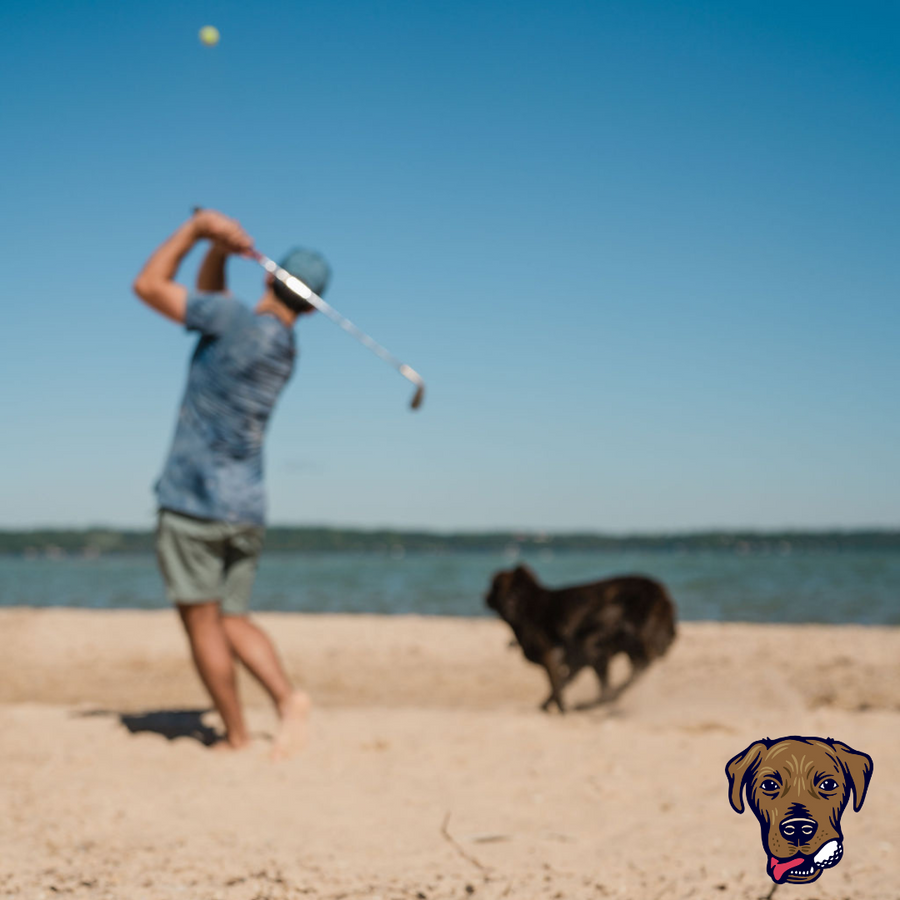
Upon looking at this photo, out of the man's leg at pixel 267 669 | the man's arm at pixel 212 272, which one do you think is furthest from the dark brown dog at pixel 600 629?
Answer: the man's arm at pixel 212 272

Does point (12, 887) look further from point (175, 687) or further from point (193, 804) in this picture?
point (175, 687)

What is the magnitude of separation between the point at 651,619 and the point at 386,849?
3298 mm

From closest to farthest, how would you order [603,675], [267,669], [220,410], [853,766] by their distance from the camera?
[853,766] → [220,410] → [267,669] → [603,675]

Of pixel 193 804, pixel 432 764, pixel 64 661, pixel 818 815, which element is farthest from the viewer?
pixel 64 661

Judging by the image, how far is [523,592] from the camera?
18.4 ft

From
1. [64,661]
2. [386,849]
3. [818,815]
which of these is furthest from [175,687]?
[818,815]

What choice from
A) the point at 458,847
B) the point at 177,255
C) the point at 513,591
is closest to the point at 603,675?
the point at 513,591

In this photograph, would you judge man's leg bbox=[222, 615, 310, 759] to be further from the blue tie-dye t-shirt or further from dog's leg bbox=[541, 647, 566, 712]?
dog's leg bbox=[541, 647, 566, 712]

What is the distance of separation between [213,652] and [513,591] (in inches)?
101

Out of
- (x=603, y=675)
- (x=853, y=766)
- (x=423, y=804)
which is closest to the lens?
(x=853, y=766)

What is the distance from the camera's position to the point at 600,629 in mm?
5391

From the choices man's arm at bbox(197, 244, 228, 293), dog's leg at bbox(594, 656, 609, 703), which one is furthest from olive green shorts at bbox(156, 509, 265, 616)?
dog's leg at bbox(594, 656, 609, 703)

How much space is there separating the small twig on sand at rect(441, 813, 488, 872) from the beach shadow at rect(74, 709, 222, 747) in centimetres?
155

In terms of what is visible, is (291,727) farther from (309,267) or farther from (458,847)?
(309,267)
